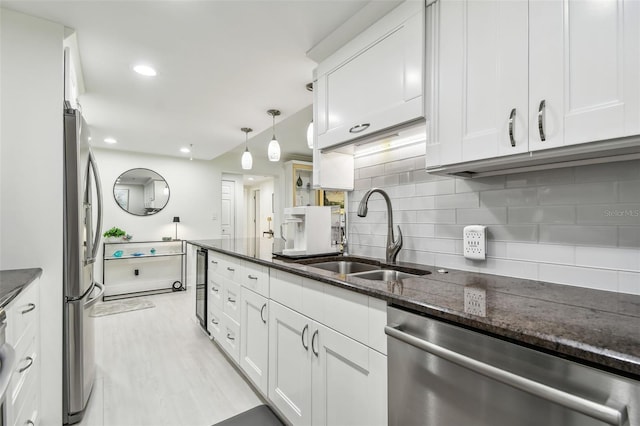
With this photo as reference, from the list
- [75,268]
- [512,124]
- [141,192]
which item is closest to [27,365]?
[75,268]

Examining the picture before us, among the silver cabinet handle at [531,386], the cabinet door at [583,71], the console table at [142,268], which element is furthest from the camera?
the console table at [142,268]

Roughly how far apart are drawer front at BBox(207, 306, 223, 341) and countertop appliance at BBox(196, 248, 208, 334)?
5.5 inches

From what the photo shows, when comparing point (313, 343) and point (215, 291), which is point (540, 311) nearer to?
point (313, 343)

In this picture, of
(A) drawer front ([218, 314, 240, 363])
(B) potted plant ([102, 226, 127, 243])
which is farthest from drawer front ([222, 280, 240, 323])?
(B) potted plant ([102, 226, 127, 243])

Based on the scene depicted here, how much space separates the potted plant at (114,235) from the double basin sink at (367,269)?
4217mm

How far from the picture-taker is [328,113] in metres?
1.99

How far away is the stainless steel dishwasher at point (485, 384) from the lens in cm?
64

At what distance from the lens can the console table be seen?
4.85 m

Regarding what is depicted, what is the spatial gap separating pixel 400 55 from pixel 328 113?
0.61 m

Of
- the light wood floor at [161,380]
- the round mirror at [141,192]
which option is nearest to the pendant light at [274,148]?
the light wood floor at [161,380]

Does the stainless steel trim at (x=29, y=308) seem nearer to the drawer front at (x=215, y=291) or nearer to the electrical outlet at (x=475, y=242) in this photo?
the drawer front at (x=215, y=291)

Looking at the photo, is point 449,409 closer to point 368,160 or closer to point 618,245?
point 618,245

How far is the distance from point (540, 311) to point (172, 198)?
568 centimetres

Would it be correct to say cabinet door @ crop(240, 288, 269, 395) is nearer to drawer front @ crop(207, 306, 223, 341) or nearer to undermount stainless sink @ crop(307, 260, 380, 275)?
undermount stainless sink @ crop(307, 260, 380, 275)
